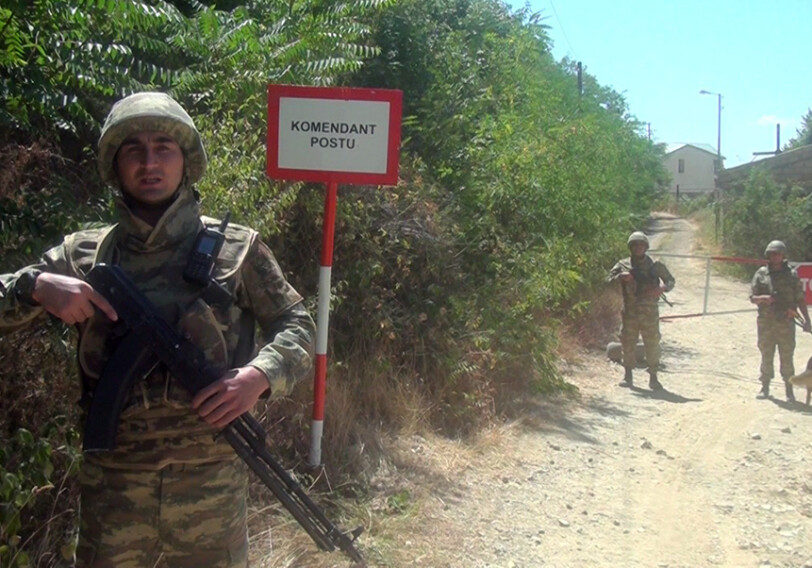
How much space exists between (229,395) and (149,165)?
68cm

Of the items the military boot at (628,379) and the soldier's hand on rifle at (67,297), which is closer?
the soldier's hand on rifle at (67,297)

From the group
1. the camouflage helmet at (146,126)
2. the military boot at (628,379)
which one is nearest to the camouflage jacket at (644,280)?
the military boot at (628,379)

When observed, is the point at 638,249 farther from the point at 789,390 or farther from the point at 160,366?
the point at 160,366

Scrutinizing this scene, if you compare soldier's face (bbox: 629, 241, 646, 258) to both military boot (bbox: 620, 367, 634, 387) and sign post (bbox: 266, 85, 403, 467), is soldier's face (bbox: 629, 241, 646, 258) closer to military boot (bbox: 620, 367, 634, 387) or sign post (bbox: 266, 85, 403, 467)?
military boot (bbox: 620, 367, 634, 387)

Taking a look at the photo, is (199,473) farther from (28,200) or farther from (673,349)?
(673,349)

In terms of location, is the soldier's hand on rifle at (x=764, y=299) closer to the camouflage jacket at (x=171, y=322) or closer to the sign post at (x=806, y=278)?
the sign post at (x=806, y=278)

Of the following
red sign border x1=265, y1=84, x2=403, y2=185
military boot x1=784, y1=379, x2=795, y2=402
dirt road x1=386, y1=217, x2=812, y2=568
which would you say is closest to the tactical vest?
red sign border x1=265, y1=84, x2=403, y2=185

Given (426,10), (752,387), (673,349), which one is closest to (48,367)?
(426,10)

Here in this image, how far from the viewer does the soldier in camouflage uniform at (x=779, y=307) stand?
Result: 9.98 m

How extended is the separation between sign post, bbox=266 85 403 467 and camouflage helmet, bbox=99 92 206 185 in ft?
6.95

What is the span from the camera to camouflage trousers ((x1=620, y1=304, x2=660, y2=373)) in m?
10.2

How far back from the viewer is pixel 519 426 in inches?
289

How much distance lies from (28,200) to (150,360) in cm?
145

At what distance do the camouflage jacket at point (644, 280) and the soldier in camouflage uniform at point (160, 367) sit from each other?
27.9 ft
